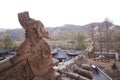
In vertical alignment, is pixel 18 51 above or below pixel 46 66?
above

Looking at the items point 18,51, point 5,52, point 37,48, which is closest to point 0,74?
point 18,51

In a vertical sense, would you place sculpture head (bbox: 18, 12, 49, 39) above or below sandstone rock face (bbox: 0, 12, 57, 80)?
above

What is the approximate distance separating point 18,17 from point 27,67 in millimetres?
805

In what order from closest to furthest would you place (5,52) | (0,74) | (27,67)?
(0,74)
(27,67)
(5,52)

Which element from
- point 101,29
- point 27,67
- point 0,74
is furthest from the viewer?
point 101,29

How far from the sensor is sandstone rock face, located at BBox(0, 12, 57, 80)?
9.51 ft

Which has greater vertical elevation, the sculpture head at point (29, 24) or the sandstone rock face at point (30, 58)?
the sculpture head at point (29, 24)

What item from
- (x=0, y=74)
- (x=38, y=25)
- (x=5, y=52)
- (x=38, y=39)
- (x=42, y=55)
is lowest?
(x=5, y=52)

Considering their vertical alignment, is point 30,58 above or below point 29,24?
below

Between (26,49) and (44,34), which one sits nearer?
(26,49)

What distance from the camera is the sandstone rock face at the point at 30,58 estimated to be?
290cm

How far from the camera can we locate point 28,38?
2.99 metres

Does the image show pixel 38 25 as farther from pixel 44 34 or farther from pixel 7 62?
pixel 7 62

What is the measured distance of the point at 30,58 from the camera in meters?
3.02
